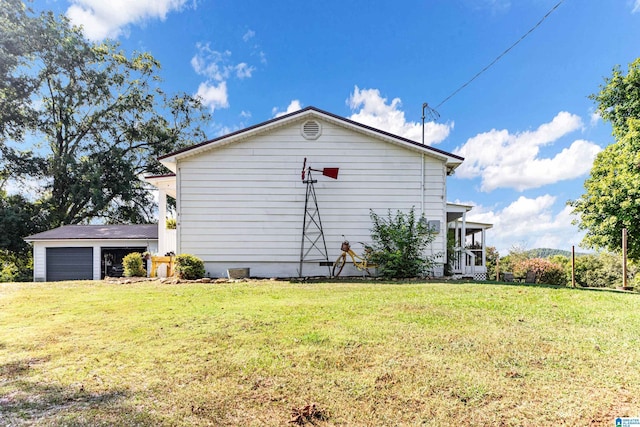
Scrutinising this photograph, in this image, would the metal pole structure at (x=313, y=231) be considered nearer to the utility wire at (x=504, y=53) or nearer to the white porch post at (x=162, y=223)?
the white porch post at (x=162, y=223)

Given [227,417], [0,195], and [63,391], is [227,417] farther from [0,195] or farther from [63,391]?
[0,195]

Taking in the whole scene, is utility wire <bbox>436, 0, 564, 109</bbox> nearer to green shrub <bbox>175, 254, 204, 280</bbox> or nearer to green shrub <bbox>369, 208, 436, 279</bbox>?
green shrub <bbox>369, 208, 436, 279</bbox>

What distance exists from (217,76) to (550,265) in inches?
870

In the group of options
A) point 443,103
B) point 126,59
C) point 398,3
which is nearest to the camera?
point 398,3

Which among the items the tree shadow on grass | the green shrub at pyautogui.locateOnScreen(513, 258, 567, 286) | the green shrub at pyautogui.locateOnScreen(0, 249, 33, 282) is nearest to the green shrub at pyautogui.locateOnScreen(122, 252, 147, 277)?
the tree shadow on grass

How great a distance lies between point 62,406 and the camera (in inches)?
109

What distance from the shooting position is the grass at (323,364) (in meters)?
2.71

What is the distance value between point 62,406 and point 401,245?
31.8ft

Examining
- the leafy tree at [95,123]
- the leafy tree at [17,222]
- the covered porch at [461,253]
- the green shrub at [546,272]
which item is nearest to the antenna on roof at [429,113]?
the covered porch at [461,253]

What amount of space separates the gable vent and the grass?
730 cm

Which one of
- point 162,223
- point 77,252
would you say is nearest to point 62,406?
point 162,223

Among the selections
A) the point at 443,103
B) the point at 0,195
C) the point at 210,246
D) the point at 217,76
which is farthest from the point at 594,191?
the point at 0,195

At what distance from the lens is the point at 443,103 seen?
15.8 m

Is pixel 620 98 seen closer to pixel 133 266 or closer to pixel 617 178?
pixel 617 178
